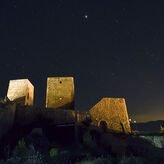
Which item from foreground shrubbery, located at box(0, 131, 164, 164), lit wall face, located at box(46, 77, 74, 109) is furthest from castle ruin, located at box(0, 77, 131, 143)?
foreground shrubbery, located at box(0, 131, 164, 164)

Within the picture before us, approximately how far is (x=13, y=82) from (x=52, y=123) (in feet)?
37.6

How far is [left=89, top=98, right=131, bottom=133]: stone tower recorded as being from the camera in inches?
800

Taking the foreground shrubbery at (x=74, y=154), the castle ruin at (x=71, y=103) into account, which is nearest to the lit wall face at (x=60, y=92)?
the castle ruin at (x=71, y=103)

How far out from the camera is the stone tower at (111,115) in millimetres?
20312

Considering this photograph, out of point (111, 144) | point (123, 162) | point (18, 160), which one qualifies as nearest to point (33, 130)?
point (18, 160)

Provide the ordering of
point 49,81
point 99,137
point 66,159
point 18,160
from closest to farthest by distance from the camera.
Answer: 1. point 18,160
2. point 66,159
3. point 99,137
4. point 49,81

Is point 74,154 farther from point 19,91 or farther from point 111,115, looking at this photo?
point 19,91

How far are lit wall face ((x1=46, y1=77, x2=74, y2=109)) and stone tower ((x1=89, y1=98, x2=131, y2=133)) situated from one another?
413 centimetres

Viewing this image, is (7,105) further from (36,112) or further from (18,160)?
(18,160)

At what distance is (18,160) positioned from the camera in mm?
7020

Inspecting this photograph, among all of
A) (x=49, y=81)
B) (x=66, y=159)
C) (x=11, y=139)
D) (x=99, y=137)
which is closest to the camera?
(x=66, y=159)

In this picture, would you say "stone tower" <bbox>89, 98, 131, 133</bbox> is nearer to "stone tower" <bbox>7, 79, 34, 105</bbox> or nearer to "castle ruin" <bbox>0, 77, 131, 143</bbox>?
"castle ruin" <bbox>0, 77, 131, 143</bbox>

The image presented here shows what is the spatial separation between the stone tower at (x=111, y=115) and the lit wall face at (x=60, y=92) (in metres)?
4.13

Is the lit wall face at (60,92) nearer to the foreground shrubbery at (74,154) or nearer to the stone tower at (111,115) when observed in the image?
the stone tower at (111,115)
